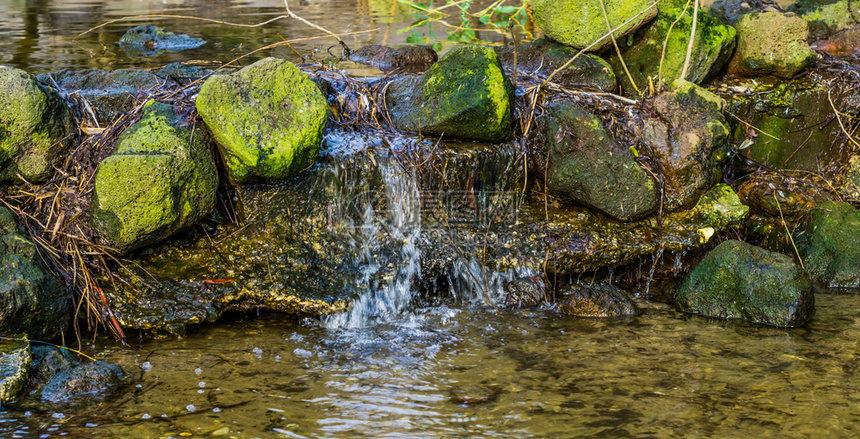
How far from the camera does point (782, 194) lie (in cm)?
562

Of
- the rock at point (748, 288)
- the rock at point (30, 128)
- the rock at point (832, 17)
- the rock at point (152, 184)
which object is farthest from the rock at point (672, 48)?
the rock at point (30, 128)

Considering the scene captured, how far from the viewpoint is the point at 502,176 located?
16.5 feet

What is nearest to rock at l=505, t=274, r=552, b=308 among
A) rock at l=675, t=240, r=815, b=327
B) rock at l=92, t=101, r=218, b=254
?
rock at l=675, t=240, r=815, b=327

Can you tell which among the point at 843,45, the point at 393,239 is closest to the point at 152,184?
the point at 393,239

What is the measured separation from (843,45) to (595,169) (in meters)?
3.63

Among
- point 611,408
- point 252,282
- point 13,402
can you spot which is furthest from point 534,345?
point 13,402

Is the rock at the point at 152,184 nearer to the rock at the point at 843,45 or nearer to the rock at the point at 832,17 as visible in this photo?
the rock at the point at 843,45

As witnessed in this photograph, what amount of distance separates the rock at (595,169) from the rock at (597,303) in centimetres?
67

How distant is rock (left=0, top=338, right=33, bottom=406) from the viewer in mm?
3100

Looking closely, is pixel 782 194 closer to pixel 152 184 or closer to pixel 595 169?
pixel 595 169

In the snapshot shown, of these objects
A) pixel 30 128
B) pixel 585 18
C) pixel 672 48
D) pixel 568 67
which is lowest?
pixel 30 128

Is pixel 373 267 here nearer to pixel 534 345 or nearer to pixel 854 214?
pixel 534 345

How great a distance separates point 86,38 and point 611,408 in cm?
1041

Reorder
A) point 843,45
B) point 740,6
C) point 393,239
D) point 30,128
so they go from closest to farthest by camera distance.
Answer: point 30,128 → point 393,239 → point 843,45 → point 740,6
